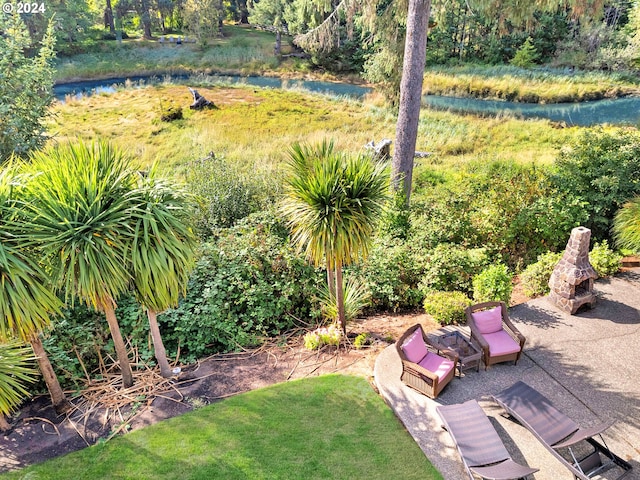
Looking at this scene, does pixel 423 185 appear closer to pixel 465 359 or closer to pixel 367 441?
pixel 465 359

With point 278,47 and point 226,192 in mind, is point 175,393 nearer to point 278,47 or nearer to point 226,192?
point 226,192

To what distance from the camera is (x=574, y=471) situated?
209 inches

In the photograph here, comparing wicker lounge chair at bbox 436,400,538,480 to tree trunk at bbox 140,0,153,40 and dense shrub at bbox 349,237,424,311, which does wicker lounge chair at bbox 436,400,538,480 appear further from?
tree trunk at bbox 140,0,153,40

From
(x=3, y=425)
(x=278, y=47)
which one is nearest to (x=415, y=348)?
(x=3, y=425)

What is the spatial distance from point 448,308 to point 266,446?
168 inches

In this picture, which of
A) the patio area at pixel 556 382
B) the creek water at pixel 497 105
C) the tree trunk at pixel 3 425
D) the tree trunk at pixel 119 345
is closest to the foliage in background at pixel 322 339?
the patio area at pixel 556 382

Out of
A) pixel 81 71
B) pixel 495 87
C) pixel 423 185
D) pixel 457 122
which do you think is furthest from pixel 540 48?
pixel 81 71

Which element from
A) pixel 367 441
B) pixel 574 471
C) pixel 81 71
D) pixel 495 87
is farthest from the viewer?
pixel 81 71

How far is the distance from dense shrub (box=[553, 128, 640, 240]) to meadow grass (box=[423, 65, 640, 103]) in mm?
23789

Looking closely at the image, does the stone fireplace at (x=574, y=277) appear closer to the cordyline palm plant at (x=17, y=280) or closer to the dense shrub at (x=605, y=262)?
the dense shrub at (x=605, y=262)

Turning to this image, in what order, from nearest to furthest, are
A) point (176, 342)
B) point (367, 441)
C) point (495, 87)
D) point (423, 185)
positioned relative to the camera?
1. point (367, 441)
2. point (176, 342)
3. point (423, 185)
4. point (495, 87)

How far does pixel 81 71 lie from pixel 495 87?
116 ft

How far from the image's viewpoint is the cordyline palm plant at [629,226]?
10.6 m

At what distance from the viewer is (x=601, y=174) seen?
11.7m
